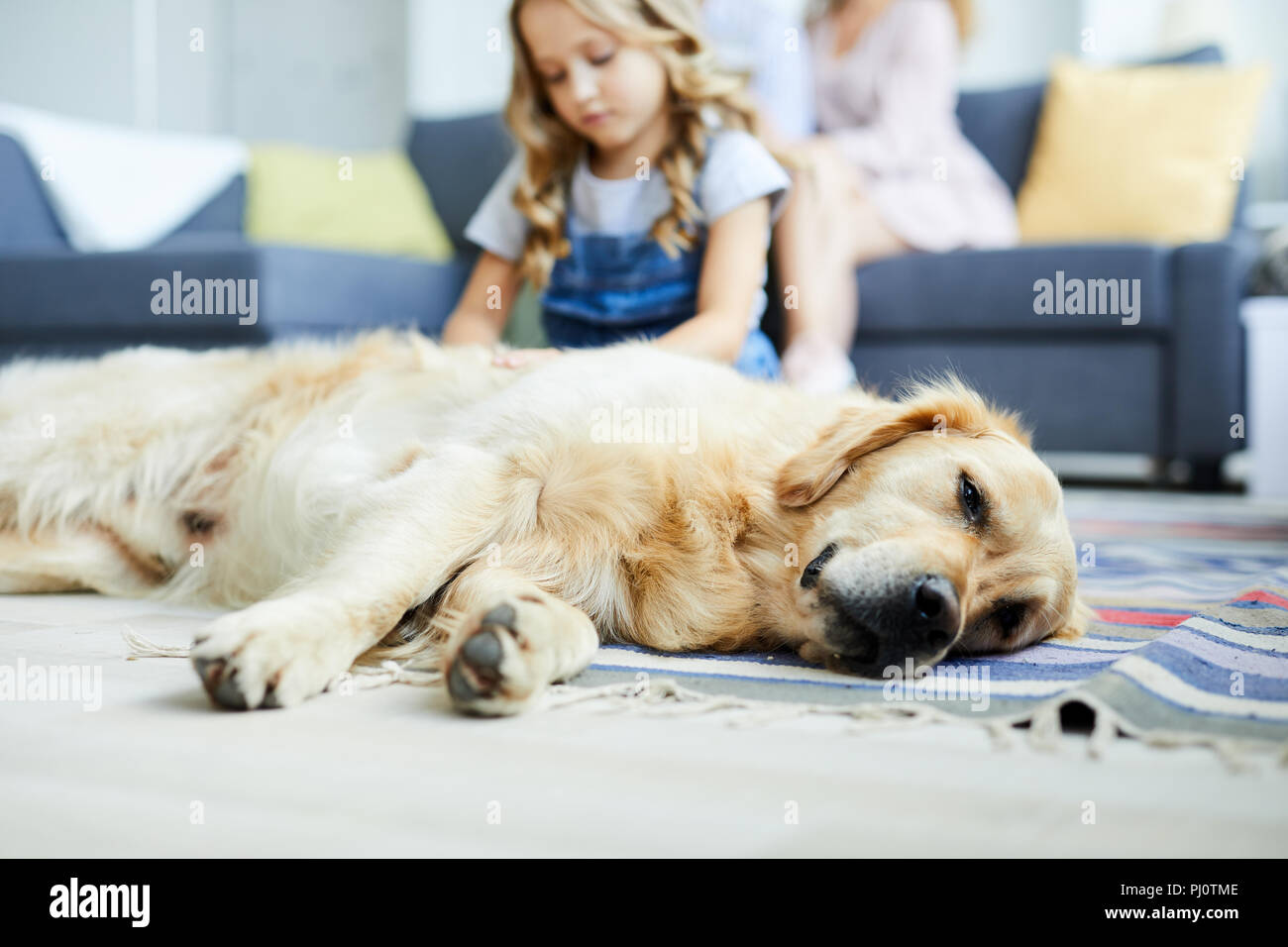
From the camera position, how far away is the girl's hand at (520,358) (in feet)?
6.54

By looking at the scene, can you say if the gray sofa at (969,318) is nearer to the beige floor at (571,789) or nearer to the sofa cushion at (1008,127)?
the sofa cushion at (1008,127)

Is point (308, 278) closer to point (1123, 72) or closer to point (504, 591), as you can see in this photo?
point (504, 591)

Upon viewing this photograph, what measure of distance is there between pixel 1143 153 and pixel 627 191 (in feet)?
10.5

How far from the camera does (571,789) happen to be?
3.34 ft

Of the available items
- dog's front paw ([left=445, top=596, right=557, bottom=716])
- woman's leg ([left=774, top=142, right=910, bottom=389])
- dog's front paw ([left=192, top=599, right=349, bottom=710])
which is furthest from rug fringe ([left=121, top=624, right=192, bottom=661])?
woman's leg ([left=774, top=142, right=910, bottom=389])

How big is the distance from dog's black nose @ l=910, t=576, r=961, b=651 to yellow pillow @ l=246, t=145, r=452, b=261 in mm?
4444

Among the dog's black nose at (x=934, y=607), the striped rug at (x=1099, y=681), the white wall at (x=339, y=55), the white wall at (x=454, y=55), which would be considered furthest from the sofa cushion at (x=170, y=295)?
the white wall at (x=454, y=55)

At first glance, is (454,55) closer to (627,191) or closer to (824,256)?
(824,256)

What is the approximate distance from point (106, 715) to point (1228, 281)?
4334mm

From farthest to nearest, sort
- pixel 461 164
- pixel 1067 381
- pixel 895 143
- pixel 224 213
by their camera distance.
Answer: pixel 461 164, pixel 224 213, pixel 895 143, pixel 1067 381

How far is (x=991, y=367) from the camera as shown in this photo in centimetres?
442

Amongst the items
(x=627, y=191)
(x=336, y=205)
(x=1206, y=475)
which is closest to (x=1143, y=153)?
(x=1206, y=475)
